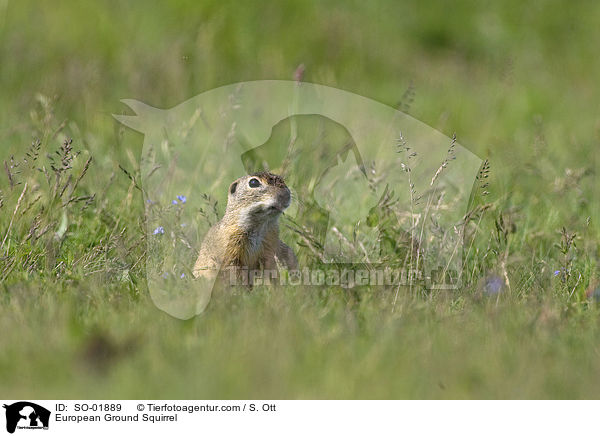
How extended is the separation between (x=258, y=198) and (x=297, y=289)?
50 centimetres

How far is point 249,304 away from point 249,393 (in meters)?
0.77

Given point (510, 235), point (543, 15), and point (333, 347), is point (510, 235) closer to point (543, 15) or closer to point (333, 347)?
point (333, 347)

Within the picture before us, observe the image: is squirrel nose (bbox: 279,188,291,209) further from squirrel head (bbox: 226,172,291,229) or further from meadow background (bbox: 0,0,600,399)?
meadow background (bbox: 0,0,600,399)
